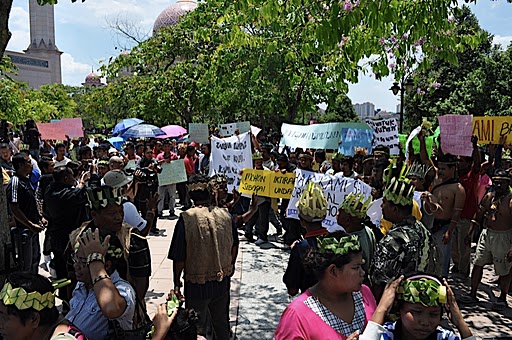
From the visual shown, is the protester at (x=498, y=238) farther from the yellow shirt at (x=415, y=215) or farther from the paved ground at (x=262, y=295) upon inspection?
the yellow shirt at (x=415, y=215)

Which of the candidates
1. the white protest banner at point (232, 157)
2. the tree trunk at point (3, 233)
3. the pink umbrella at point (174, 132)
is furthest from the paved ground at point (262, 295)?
the pink umbrella at point (174, 132)

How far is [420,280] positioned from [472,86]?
28.3m

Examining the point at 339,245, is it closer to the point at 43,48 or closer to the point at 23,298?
the point at 23,298

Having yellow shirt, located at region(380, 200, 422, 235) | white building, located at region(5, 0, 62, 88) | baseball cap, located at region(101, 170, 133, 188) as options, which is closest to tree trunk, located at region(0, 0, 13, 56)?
baseball cap, located at region(101, 170, 133, 188)

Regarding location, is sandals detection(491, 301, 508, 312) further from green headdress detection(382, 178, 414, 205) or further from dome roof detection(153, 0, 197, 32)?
dome roof detection(153, 0, 197, 32)

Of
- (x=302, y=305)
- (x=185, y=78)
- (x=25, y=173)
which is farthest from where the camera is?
(x=185, y=78)

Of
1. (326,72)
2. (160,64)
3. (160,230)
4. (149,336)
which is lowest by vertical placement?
(160,230)

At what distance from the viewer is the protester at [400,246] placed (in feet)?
10.3

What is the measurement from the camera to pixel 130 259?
2957mm

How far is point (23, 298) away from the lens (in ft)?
7.23

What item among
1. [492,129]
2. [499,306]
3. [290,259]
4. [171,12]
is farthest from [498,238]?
[171,12]

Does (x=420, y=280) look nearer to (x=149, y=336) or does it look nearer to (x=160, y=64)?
(x=149, y=336)

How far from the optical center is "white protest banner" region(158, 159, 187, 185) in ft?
25.1

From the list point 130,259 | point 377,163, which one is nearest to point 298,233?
point 377,163
